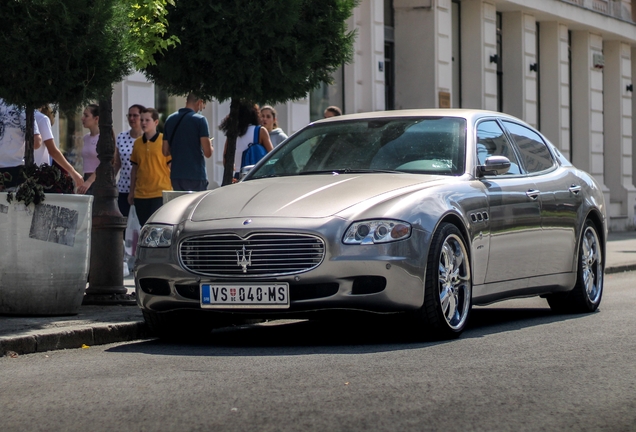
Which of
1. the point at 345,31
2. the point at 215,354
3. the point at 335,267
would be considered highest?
the point at 345,31

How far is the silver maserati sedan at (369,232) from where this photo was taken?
7.76m

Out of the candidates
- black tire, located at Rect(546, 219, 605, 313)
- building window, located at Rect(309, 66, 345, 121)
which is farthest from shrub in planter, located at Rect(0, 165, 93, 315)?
building window, located at Rect(309, 66, 345, 121)

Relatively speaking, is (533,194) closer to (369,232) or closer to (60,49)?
(369,232)

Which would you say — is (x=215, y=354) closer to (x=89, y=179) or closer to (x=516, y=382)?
(x=516, y=382)

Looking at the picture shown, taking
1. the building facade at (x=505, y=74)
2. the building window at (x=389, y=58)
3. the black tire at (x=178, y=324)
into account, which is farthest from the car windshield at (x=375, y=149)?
the building window at (x=389, y=58)

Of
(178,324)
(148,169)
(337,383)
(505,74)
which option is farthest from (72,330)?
(505,74)

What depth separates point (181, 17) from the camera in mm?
12023

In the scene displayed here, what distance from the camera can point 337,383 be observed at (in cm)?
614

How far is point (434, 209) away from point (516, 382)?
A: 2084mm

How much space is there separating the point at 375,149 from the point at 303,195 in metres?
1.15

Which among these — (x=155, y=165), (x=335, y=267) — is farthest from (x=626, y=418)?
(x=155, y=165)

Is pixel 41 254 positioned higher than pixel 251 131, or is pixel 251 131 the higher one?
pixel 251 131

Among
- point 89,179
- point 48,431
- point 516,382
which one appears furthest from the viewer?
point 89,179

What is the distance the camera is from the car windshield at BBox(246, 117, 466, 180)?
29.4ft
